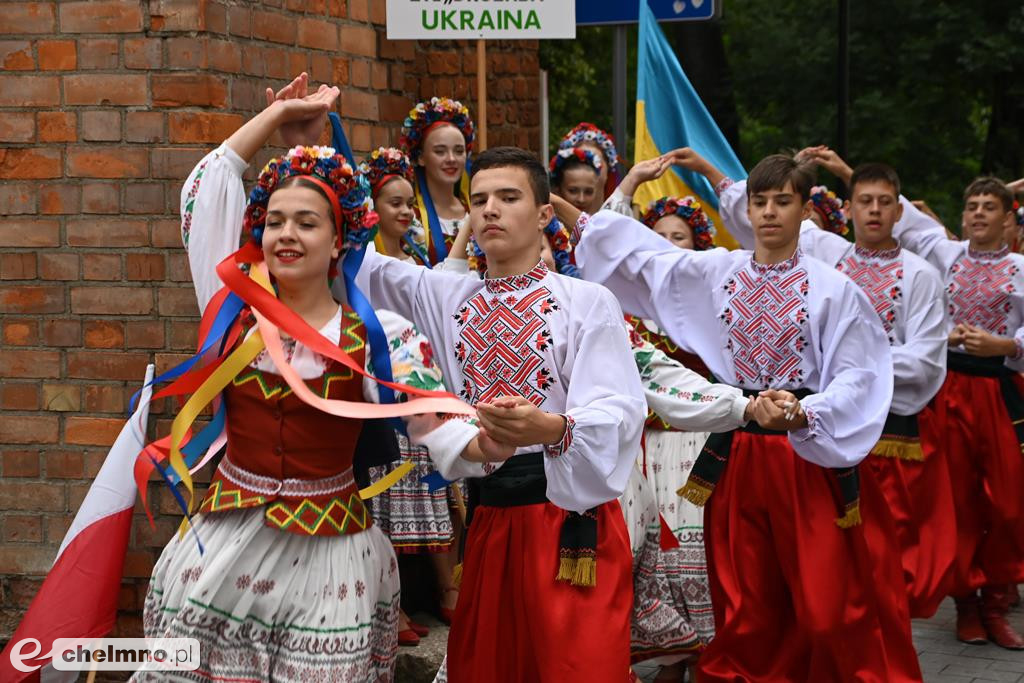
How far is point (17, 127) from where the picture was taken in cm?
604

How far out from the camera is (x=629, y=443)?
473 centimetres

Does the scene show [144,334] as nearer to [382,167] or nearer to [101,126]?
[101,126]

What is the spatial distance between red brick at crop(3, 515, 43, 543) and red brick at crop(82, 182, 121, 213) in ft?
4.12

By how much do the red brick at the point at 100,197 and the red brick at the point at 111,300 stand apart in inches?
12.2

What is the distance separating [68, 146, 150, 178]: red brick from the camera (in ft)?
19.4

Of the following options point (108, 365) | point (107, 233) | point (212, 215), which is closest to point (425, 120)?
point (107, 233)

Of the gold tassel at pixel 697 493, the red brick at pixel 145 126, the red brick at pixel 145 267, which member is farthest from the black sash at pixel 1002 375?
the red brick at pixel 145 126

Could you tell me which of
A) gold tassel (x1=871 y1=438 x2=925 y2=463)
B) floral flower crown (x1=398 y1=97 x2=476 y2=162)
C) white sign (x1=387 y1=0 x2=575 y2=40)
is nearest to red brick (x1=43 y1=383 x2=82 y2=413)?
white sign (x1=387 y1=0 x2=575 y2=40)

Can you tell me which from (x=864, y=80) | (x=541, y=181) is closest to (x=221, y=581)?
(x=541, y=181)

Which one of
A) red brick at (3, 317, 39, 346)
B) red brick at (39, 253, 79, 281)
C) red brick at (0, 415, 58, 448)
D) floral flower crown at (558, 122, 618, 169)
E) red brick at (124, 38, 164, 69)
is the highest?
red brick at (124, 38, 164, 69)

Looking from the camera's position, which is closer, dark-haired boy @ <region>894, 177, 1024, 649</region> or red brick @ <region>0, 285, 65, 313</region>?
red brick @ <region>0, 285, 65, 313</region>

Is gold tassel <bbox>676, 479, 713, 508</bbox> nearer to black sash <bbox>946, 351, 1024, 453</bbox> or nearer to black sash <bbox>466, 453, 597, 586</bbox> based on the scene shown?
black sash <bbox>466, 453, 597, 586</bbox>

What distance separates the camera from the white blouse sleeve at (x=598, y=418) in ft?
14.9

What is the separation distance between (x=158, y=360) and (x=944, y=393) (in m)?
4.51
